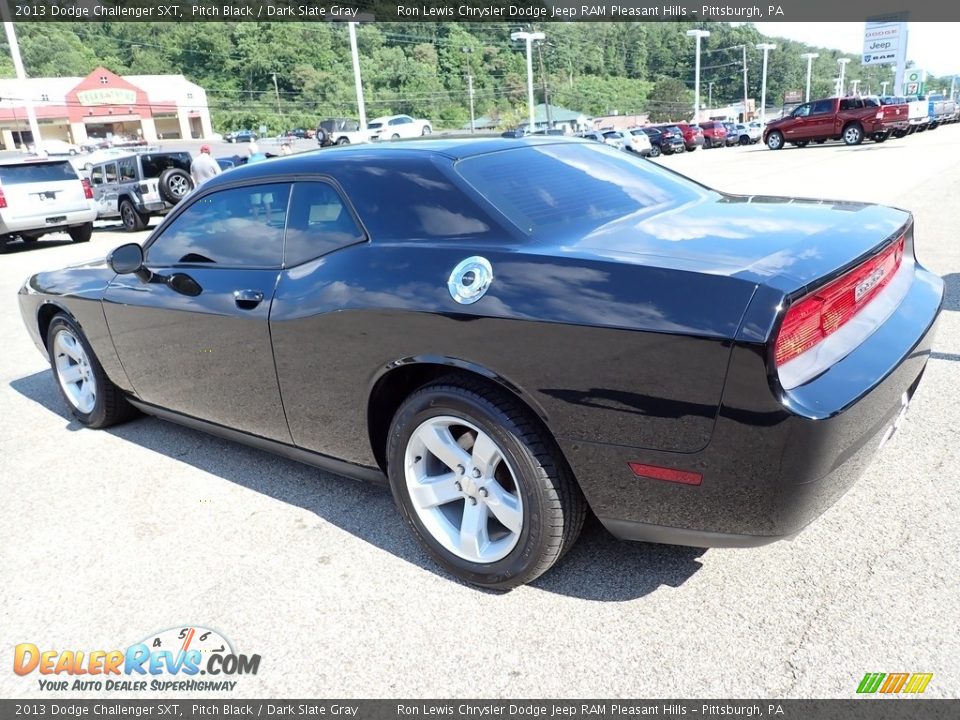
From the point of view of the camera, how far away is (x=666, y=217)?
286cm

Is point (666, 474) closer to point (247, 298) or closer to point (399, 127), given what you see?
point (247, 298)

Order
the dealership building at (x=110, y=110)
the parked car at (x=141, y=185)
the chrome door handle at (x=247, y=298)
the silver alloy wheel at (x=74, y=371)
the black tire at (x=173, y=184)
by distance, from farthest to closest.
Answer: the dealership building at (x=110, y=110) < the parked car at (x=141, y=185) < the black tire at (x=173, y=184) < the silver alloy wheel at (x=74, y=371) < the chrome door handle at (x=247, y=298)

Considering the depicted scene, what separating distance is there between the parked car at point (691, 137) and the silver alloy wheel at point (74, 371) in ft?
133

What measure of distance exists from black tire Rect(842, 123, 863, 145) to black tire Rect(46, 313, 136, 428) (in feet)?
103

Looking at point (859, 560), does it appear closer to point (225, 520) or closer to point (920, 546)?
point (920, 546)

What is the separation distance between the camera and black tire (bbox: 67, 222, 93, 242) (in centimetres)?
1441

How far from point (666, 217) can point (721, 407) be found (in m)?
1.12

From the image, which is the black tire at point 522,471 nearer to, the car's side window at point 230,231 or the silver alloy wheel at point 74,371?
the car's side window at point 230,231

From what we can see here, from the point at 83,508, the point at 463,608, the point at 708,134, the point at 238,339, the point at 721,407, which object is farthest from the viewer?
the point at 708,134

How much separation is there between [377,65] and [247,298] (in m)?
117

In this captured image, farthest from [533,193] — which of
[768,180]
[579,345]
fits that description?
[768,180]

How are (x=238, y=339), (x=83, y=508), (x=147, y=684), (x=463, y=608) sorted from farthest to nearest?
(x=83, y=508) → (x=238, y=339) → (x=463, y=608) → (x=147, y=684)

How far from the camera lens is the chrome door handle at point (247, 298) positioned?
3.04m
